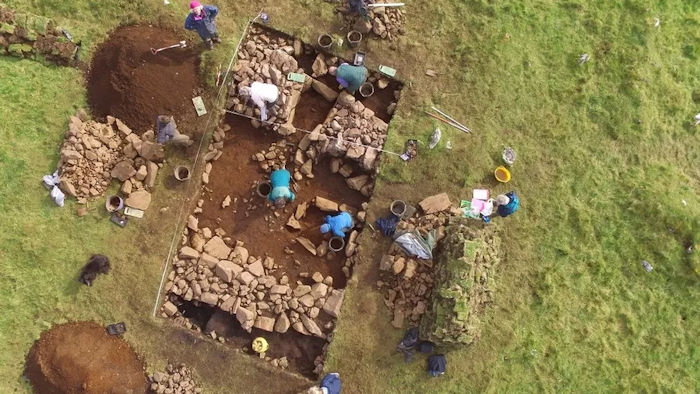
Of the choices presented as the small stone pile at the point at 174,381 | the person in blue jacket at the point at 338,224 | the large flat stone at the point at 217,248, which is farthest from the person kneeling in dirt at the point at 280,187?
the small stone pile at the point at 174,381

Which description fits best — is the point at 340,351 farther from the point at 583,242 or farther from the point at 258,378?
the point at 583,242

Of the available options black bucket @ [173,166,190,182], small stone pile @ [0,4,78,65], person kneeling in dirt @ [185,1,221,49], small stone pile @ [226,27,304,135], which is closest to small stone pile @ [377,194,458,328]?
small stone pile @ [226,27,304,135]

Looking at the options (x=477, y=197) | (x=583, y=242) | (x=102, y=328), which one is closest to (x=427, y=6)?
(x=477, y=197)

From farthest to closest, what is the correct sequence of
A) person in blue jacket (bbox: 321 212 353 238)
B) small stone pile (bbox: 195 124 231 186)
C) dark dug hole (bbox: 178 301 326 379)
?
small stone pile (bbox: 195 124 231 186)
dark dug hole (bbox: 178 301 326 379)
person in blue jacket (bbox: 321 212 353 238)

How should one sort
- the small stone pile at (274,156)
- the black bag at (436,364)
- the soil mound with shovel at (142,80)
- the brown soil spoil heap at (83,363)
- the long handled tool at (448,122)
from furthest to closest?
the long handled tool at (448,122) < the small stone pile at (274,156) < the soil mound with shovel at (142,80) < the black bag at (436,364) < the brown soil spoil heap at (83,363)

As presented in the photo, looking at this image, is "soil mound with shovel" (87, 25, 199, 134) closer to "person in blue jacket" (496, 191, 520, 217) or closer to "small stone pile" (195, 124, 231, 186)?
"small stone pile" (195, 124, 231, 186)

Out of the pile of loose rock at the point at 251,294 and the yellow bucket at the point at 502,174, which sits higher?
the yellow bucket at the point at 502,174

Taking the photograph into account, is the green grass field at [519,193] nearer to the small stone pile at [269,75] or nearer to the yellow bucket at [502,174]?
the yellow bucket at [502,174]
